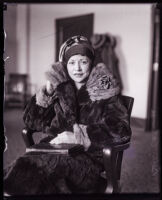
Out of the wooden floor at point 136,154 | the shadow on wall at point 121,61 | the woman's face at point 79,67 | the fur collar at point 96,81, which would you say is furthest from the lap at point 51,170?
the shadow on wall at point 121,61

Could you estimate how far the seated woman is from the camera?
0.95 metres

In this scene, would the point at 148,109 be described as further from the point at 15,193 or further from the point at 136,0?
the point at 15,193

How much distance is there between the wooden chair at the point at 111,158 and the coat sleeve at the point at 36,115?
0.03m

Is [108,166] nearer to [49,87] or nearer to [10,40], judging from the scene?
[49,87]

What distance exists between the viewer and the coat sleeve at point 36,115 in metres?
1.05

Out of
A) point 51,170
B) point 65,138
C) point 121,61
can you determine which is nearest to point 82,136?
point 65,138

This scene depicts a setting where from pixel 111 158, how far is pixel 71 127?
0.23 metres

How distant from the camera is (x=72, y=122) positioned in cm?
104

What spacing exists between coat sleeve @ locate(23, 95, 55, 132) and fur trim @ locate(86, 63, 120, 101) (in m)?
0.21

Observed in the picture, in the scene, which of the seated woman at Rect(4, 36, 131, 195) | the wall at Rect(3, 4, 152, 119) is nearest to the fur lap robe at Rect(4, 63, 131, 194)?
the seated woman at Rect(4, 36, 131, 195)

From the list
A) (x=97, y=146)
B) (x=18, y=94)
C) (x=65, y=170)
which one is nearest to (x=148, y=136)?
(x=97, y=146)

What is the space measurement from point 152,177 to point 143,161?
0.27ft

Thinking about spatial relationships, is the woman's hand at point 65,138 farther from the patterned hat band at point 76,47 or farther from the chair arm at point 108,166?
the patterned hat band at point 76,47

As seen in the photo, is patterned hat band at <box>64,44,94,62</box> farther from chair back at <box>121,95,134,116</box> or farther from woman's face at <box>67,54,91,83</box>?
chair back at <box>121,95,134,116</box>
